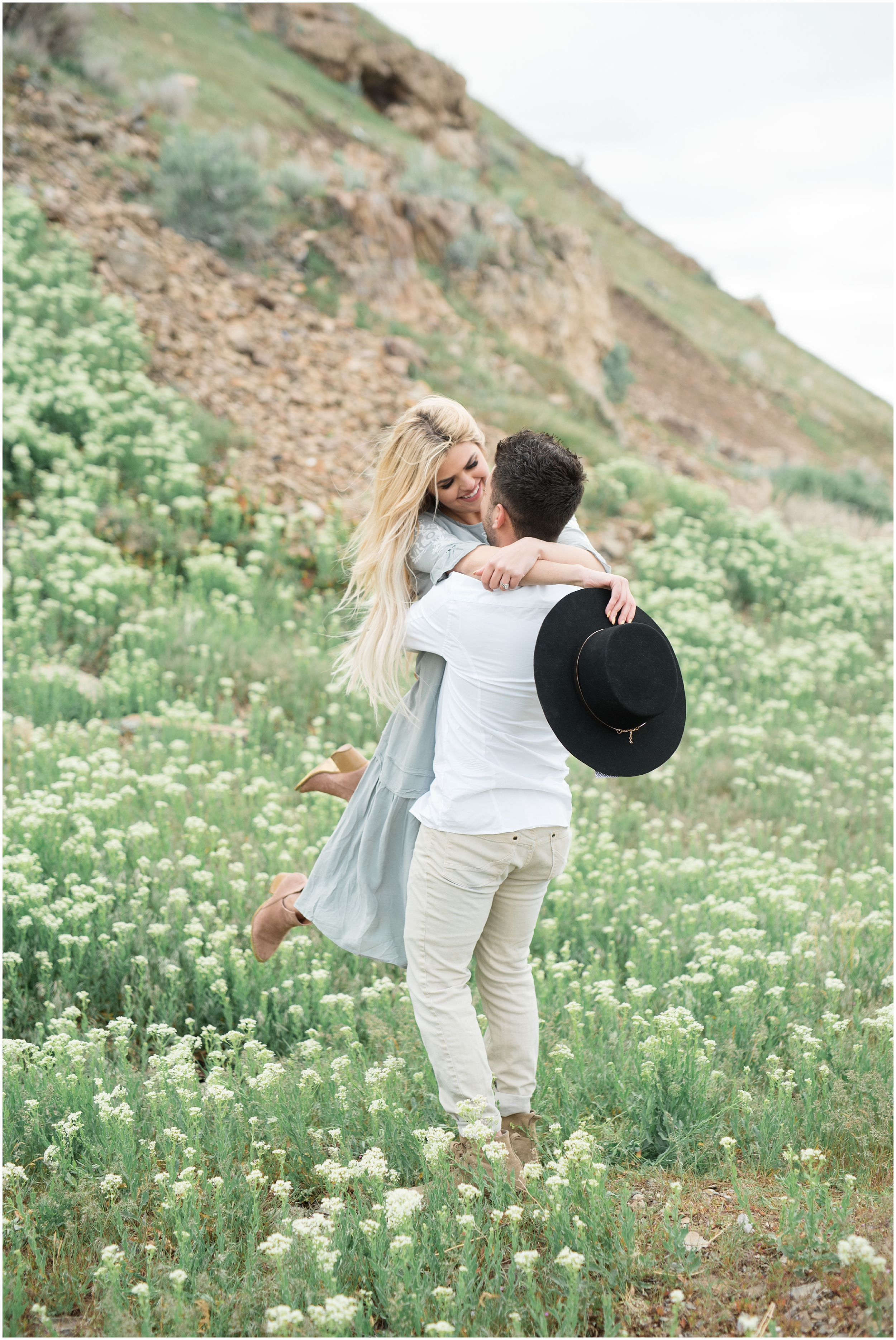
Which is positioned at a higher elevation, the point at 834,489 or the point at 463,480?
the point at 834,489

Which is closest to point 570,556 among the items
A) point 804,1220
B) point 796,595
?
point 804,1220

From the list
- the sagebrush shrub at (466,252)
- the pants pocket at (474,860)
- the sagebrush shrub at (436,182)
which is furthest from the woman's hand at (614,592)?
the sagebrush shrub at (436,182)

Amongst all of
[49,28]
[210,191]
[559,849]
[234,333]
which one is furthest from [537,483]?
[49,28]

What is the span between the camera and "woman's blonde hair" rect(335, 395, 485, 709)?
2.99 metres

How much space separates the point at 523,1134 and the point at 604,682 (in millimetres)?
1490

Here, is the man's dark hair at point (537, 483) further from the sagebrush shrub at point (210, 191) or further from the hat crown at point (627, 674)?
the sagebrush shrub at point (210, 191)

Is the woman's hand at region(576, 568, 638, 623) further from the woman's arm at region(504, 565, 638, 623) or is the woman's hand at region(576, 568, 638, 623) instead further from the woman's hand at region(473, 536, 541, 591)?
the woman's hand at region(473, 536, 541, 591)

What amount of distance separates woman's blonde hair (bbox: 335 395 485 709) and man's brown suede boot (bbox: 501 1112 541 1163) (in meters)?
1.32

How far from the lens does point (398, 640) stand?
2984 mm

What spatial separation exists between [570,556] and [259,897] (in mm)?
2745

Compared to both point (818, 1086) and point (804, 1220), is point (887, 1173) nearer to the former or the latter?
point (818, 1086)

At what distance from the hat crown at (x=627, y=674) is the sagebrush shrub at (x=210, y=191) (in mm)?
13690

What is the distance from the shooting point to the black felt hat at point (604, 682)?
2584 millimetres

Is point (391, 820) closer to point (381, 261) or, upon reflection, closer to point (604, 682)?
point (604, 682)
